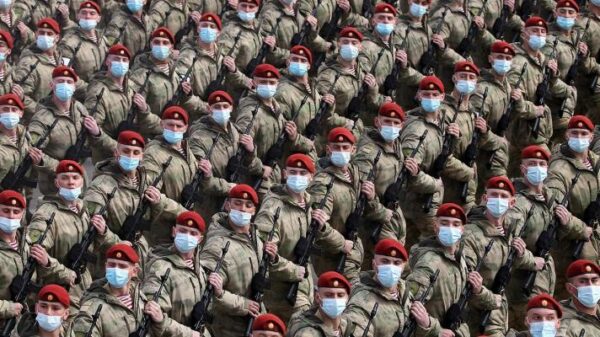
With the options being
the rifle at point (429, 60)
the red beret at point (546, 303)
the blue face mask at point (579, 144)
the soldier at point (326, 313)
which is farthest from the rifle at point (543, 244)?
the rifle at point (429, 60)

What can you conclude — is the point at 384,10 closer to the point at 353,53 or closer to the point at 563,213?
the point at 353,53

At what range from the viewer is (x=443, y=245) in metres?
15.7

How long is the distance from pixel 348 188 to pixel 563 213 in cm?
200

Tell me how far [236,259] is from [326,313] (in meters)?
1.16

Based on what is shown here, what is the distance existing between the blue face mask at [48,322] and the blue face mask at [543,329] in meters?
3.79

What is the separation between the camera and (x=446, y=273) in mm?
15602

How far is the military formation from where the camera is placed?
48.5ft

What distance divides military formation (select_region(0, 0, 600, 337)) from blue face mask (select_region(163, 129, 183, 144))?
2cm

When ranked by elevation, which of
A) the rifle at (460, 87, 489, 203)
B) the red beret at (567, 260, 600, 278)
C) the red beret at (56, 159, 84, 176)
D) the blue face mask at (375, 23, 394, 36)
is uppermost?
the red beret at (56, 159, 84, 176)

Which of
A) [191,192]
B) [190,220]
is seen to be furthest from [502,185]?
[190,220]

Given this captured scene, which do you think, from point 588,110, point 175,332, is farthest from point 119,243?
point 588,110

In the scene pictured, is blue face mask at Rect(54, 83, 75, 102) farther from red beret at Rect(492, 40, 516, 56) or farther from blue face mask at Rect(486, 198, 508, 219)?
red beret at Rect(492, 40, 516, 56)

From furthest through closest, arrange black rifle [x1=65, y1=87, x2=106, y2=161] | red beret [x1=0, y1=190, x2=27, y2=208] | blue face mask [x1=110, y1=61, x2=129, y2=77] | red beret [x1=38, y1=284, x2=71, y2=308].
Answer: blue face mask [x1=110, y1=61, x2=129, y2=77], black rifle [x1=65, y1=87, x2=106, y2=161], red beret [x1=0, y1=190, x2=27, y2=208], red beret [x1=38, y1=284, x2=71, y2=308]

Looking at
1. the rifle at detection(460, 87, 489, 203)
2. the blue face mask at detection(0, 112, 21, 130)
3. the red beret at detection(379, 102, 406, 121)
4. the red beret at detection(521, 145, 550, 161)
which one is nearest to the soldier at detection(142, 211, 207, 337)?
the blue face mask at detection(0, 112, 21, 130)
